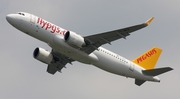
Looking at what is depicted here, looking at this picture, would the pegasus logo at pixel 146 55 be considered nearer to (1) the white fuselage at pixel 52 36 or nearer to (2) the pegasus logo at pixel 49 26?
(1) the white fuselage at pixel 52 36

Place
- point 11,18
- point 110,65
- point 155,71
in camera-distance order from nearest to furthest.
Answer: point 11,18 < point 110,65 < point 155,71

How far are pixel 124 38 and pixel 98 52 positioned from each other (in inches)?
181

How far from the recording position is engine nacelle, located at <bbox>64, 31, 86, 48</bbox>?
47.7 m

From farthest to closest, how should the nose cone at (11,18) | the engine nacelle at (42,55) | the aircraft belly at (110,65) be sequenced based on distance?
the engine nacelle at (42,55), the aircraft belly at (110,65), the nose cone at (11,18)

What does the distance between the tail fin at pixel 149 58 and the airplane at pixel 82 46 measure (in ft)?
6.80

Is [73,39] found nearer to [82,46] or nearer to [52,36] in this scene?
[82,46]

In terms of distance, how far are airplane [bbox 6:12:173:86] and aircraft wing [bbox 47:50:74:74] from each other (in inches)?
26.8

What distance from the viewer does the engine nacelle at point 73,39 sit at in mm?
47688

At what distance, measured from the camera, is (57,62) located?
56000mm

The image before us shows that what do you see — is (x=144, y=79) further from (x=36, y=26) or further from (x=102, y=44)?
(x=36, y=26)

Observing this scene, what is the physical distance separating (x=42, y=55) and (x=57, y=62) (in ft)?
9.77

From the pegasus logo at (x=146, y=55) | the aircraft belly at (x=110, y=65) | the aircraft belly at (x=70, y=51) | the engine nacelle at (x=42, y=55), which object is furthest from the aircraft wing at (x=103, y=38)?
the pegasus logo at (x=146, y=55)

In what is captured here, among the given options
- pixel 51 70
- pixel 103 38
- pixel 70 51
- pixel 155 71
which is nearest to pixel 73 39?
pixel 70 51

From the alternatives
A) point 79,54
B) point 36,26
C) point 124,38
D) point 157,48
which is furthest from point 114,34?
point 157,48
